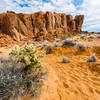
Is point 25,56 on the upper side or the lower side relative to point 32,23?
lower

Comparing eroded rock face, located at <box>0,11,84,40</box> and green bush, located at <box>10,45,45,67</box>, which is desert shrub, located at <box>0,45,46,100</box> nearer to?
green bush, located at <box>10,45,45,67</box>

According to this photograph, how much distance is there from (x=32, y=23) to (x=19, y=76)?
98.5ft

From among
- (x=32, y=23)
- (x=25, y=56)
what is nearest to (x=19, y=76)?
(x=25, y=56)

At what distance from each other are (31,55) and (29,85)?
38.6 inches

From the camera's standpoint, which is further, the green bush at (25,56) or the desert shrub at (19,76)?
the green bush at (25,56)

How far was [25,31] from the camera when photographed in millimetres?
26375

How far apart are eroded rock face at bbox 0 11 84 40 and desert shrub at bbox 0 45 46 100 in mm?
24052

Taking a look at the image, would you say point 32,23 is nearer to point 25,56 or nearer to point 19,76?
point 25,56

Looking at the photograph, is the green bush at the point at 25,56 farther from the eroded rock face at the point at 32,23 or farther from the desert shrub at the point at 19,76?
the eroded rock face at the point at 32,23

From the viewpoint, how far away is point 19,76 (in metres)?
1.85

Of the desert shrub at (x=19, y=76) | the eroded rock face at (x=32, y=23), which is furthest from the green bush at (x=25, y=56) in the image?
the eroded rock face at (x=32, y=23)

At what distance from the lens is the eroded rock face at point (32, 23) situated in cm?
2267

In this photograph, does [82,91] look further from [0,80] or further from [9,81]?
[0,80]

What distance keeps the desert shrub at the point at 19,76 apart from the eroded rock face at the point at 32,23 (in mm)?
24052
